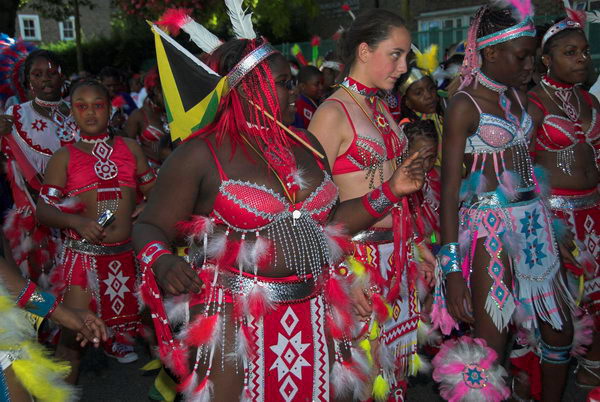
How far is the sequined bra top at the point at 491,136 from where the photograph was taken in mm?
3902

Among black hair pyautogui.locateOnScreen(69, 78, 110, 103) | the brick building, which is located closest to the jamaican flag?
black hair pyautogui.locateOnScreen(69, 78, 110, 103)

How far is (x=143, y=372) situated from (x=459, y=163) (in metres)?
3.34

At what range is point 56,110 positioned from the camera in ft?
20.6

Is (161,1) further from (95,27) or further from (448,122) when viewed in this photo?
(95,27)

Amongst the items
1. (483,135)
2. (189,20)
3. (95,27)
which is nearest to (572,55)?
(483,135)

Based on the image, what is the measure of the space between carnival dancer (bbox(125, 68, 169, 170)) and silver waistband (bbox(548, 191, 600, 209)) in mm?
4294

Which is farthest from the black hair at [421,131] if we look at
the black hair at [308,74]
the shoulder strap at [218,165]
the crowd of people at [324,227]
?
the black hair at [308,74]

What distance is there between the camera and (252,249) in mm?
2809

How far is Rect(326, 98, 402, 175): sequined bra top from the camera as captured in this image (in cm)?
377

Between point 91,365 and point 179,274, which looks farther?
point 91,365

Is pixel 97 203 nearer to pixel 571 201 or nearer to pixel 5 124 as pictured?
pixel 5 124

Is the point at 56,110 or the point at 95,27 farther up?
the point at 95,27

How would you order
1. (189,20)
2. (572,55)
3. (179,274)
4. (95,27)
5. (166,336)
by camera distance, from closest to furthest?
(179,274) < (166,336) < (189,20) < (572,55) < (95,27)

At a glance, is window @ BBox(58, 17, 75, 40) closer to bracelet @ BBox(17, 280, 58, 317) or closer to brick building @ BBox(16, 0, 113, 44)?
brick building @ BBox(16, 0, 113, 44)
